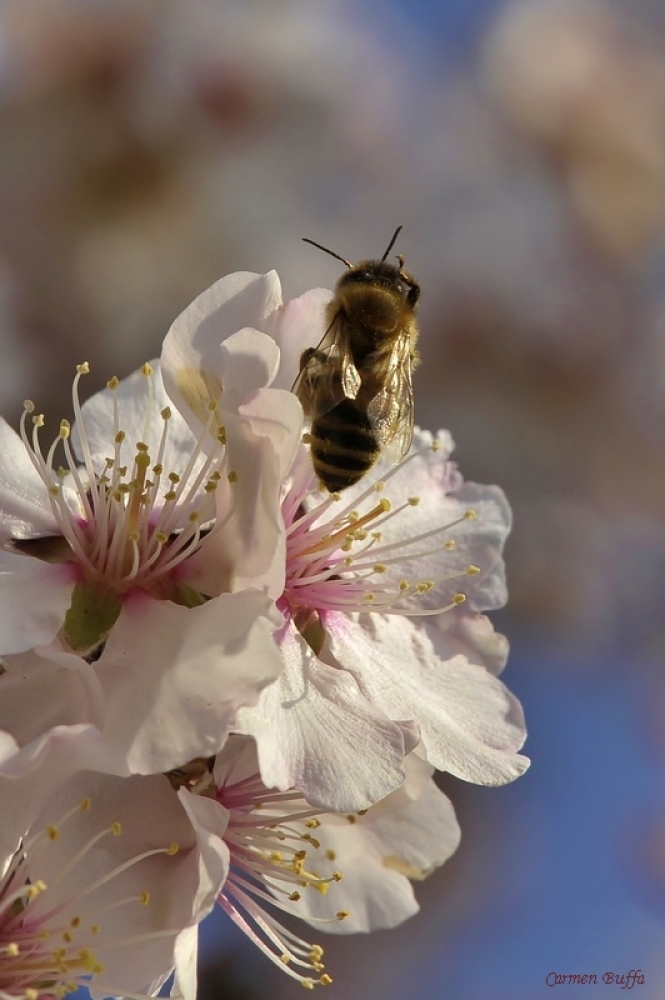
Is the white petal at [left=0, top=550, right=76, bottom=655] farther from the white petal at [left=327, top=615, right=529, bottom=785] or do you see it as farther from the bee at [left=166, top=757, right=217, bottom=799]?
the white petal at [left=327, top=615, right=529, bottom=785]

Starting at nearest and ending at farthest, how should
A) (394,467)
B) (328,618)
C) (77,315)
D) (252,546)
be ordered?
(252,546) < (328,618) < (394,467) < (77,315)

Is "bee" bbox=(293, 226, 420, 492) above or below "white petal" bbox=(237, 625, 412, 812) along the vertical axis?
above

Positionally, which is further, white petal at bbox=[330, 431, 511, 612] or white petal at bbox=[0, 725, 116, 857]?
white petal at bbox=[330, 431, 511, 612]

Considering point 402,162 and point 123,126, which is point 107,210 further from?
point 402,162

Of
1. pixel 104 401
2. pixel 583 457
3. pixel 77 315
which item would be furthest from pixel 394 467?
pixel 583 457

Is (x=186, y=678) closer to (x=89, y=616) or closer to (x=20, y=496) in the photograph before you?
(x=89, y=616)

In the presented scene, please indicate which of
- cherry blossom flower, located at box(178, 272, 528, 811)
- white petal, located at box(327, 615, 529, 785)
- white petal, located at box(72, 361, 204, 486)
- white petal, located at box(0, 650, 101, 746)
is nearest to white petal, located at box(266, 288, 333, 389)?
cherry blossom flower, located at box(178, 272, 528, 811)

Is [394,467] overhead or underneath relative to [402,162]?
underneath
